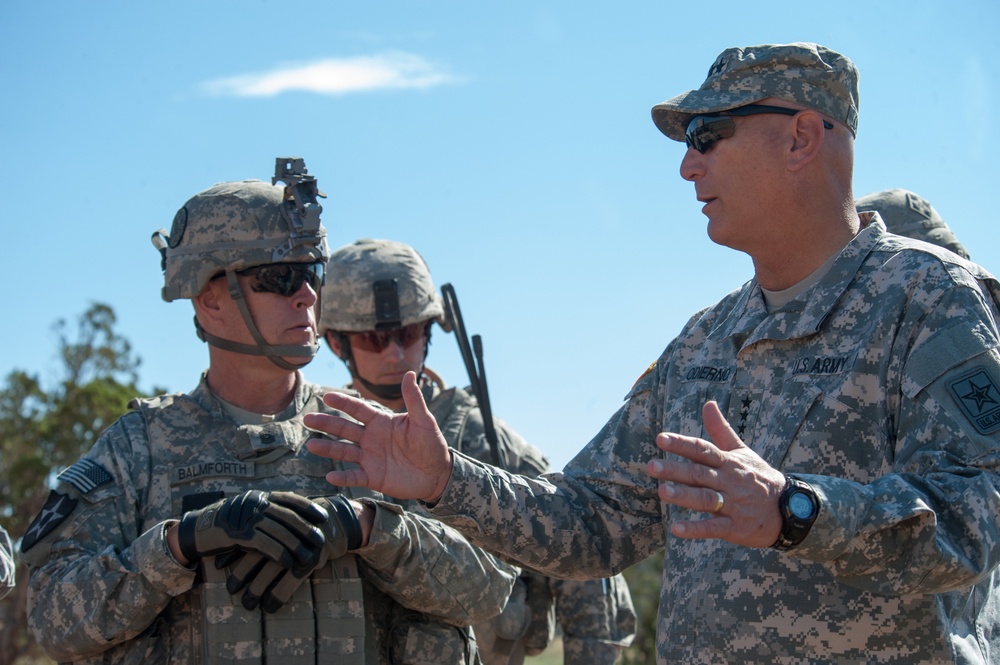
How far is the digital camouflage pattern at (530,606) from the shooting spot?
730 cm

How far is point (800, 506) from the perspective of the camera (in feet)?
10.9

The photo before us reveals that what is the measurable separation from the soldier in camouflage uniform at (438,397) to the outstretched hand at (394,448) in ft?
9.56

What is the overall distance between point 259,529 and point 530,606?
3.18m

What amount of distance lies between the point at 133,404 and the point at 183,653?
43.9 inches

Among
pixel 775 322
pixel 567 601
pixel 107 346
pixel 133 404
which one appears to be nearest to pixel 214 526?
pixel 133 404

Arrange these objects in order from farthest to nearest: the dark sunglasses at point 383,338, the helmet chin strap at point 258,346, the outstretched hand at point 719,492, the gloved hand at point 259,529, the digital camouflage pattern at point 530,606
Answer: the dark sunglasses at point 383,338, the digital camouflage pattern at point 530,606, the helmet chin strap at point 258,346, the gloved hand at point 259,529, the outstretched hand at point 719,492

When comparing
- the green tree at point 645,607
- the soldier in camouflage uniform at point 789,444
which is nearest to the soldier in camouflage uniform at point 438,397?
the soldier in camouflage uniform at point 789,444

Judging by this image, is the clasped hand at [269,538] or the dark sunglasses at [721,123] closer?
the dark sunglasses at [721,123]

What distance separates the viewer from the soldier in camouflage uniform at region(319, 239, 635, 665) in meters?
7.36

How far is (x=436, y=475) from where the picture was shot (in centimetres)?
428

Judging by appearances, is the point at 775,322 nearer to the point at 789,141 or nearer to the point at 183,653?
the point at 789,141

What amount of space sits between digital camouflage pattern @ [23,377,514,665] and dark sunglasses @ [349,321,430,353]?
1.97m

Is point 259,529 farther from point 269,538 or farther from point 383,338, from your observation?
point 383,338

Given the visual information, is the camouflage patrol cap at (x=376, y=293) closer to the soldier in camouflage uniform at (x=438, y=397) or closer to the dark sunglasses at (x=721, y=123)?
the soldier in camouflage uniform at (x=438, y=397)
